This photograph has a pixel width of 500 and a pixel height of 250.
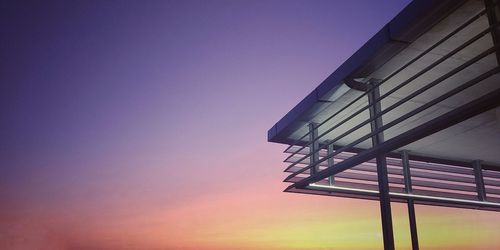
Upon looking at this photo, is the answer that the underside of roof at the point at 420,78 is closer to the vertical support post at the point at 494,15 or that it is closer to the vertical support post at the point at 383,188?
the vertical support post at the point at 494,15

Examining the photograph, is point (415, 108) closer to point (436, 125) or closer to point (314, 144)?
point (314, 144)

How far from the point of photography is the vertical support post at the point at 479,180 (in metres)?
12.5

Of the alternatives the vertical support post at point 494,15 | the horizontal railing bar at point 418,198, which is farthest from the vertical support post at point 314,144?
the vertical support post at point 494,15

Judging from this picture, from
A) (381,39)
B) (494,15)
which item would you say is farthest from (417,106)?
(494,15)

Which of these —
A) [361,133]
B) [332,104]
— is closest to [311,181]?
[332,104]

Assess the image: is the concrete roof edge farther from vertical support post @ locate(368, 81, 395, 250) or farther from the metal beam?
the metal beam

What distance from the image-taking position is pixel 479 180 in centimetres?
1305

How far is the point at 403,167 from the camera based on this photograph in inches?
474

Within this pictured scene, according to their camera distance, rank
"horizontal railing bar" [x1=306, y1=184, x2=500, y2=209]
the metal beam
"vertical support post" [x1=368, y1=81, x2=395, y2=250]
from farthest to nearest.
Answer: "horizontal railing bar" [x1=306, y1=184, x2=500, y2=209] < "vertical support post" [x1=368, y1=81, x2=395, y2=250] < the metal beam

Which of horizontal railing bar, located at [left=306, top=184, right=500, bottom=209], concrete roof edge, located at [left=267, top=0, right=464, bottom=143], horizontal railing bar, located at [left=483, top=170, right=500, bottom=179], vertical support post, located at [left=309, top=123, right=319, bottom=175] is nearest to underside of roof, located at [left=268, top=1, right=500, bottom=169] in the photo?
concrete roof edge, located at [left=267, top=0, right=464, bottom=143]

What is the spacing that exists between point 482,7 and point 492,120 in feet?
16.7

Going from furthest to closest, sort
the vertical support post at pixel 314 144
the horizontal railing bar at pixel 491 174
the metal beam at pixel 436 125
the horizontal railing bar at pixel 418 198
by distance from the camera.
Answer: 1. the horizontal railing bar at pixel 491 174
2. the horizontal railing bar at pixel 418 198
3. the vertical support post at pixel 314 144
4. the metal beam at pixel 436 125

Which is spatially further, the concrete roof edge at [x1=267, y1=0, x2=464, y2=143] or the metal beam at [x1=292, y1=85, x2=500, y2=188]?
the concrete roof edge at [x1=267, y1=0, x2=464, y2=143]

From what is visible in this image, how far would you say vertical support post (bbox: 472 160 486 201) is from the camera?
12.5 metres
